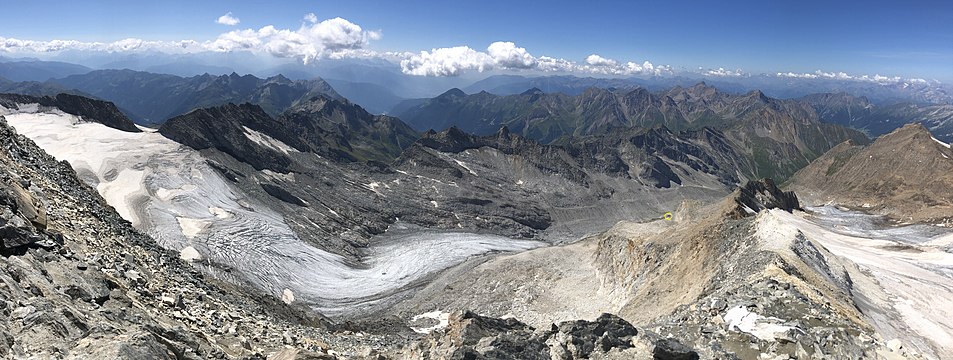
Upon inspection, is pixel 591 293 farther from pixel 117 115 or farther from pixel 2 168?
pixel 117 115

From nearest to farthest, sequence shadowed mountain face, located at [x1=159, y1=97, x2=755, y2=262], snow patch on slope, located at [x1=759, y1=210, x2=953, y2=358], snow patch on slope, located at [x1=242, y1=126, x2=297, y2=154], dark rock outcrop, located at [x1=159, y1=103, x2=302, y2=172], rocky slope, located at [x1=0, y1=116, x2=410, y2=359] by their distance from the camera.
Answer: rocky slope, located at [x1=0, y1=116, x2=410, y2=359], snow patch on slope, located at [x1=759, y1=210, x2=953, y2=358], shadowed mountain face, located at [x1=159, y1=97, x2=755, y2=262], dark rock outcrop, located at [x1=159, y1=103, x2=302, y2=172], snow patch on slope, located at [x1=242, y1=126, x2=297, y2=154]

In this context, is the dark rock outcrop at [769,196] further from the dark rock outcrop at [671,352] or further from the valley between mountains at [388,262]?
the dark rock outcrop at [671,352]

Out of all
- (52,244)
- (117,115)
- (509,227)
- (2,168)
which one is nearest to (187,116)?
(117,115)

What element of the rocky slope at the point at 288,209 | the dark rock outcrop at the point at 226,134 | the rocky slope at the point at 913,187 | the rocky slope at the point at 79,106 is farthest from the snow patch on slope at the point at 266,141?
the rocky slope at the point at 913,187

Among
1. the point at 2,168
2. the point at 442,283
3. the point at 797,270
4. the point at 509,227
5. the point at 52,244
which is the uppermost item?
the point at 2,168

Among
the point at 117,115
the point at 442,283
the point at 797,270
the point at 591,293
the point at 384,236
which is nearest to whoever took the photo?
the point at 797,270

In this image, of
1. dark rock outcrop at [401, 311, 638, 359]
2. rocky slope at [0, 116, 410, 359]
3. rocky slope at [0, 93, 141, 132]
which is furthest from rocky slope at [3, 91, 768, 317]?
dark rock outcrop at [401, 311, 638, 359]

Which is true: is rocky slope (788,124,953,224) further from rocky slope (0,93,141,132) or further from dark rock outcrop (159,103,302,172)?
rocky slope (0,93,141,132)
